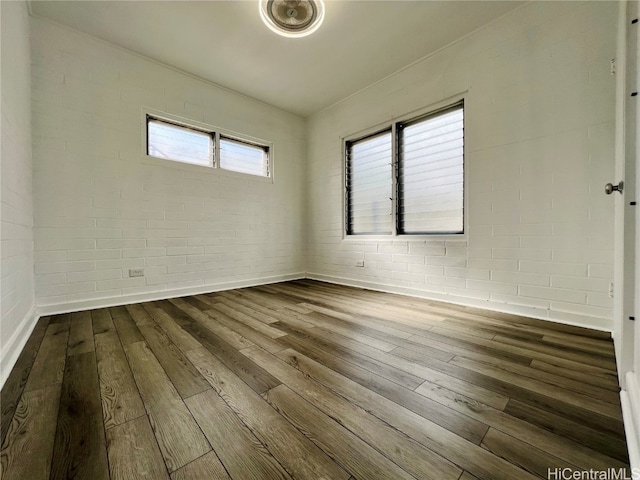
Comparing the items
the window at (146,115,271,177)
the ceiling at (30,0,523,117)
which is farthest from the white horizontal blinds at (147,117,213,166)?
the ceiling at (30,0,523,117)

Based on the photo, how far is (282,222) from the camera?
14.6 feet

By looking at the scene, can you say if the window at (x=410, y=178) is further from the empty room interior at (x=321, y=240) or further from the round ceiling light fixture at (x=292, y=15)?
the round ceiling light fixture at (x=292, y=15)

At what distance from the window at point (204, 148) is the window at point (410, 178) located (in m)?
1.50

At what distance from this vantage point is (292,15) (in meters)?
2.35

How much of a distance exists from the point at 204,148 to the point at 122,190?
47.2 inches

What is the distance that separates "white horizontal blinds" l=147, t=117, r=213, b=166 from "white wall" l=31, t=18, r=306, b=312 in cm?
15

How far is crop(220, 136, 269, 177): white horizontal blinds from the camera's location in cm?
380

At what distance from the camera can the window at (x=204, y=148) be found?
3.24 metres

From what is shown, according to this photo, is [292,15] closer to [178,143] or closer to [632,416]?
[178,143]

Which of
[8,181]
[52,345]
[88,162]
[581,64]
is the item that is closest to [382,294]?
[581,64]

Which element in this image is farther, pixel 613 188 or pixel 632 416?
pixel 613 188

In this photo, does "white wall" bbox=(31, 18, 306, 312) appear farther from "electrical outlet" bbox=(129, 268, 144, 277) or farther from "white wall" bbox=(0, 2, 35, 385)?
"white wall" bbox=(0, 2, 35, 385)

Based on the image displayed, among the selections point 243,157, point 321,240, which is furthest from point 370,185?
point 243,157

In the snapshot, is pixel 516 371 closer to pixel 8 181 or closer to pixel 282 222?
pixel 8 181
